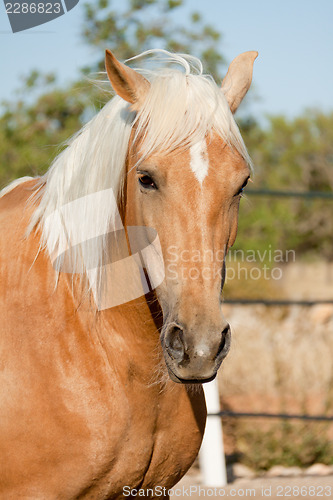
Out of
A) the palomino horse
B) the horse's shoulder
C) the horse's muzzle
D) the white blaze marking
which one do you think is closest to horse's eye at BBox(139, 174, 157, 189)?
the palomino horse

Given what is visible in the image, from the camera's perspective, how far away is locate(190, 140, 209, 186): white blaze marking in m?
1.67

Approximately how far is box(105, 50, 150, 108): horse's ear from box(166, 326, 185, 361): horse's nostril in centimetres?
74

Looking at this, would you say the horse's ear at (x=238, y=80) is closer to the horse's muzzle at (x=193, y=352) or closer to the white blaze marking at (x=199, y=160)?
the white blaze marking at (x=199, y=160)

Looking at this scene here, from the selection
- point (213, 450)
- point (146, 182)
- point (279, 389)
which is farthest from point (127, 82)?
point (279, 389)

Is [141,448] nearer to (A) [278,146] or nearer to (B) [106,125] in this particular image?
(B) [106,125]

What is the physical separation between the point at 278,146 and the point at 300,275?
9.47 m

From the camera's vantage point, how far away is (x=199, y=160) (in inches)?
66.6

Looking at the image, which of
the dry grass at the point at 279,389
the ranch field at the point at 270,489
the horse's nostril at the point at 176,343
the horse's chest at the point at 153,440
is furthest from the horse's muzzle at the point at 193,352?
the dry grass at the point at 279,389

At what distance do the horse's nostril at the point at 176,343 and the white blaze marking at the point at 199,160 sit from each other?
0.44 m

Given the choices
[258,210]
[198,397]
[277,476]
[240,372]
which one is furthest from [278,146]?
[198,397]

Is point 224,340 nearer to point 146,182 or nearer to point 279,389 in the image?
point 146,182

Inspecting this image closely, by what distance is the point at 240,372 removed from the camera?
18.5 feet

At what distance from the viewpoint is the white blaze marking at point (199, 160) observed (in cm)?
167

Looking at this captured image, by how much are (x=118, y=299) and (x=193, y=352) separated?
0.50m
